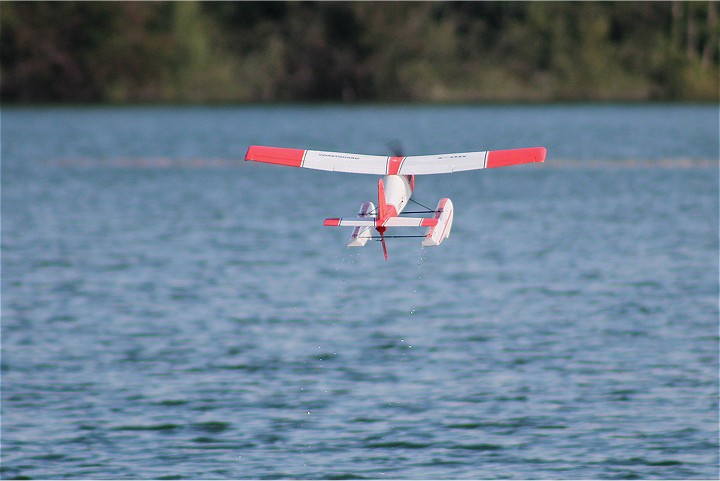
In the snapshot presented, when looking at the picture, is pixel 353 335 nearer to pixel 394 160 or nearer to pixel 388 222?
pixel 394 160

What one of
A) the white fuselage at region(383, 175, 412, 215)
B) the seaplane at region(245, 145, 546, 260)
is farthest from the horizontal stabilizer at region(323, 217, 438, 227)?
the white fuselage at region(383, 175, 412, 215)

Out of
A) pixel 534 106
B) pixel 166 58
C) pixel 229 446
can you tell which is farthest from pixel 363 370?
pixel 534 106

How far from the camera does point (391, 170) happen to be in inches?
600

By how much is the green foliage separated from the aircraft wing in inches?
5771

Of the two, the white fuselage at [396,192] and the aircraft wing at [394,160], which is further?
the white fuselage at [396,192]

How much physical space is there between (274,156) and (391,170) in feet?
4.34

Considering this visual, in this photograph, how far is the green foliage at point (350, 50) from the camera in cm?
16175

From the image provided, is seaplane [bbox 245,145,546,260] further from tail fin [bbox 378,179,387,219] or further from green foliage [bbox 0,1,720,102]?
green foliage [bbox 0,1,720,102]

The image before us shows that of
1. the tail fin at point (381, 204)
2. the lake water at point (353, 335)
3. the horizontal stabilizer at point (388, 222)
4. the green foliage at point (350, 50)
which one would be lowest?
the lake water at point (353, 335)

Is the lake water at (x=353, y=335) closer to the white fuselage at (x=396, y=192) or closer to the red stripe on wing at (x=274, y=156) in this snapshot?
the white fuselage at (x=396, y=192)

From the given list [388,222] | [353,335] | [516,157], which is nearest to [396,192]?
[388,222]

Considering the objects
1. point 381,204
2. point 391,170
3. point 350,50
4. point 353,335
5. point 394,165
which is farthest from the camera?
point 350,50

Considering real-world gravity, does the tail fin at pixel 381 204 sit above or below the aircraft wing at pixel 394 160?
below

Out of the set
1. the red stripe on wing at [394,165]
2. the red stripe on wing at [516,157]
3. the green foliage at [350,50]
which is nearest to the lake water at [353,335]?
the red stripe on wing at [516,157]
